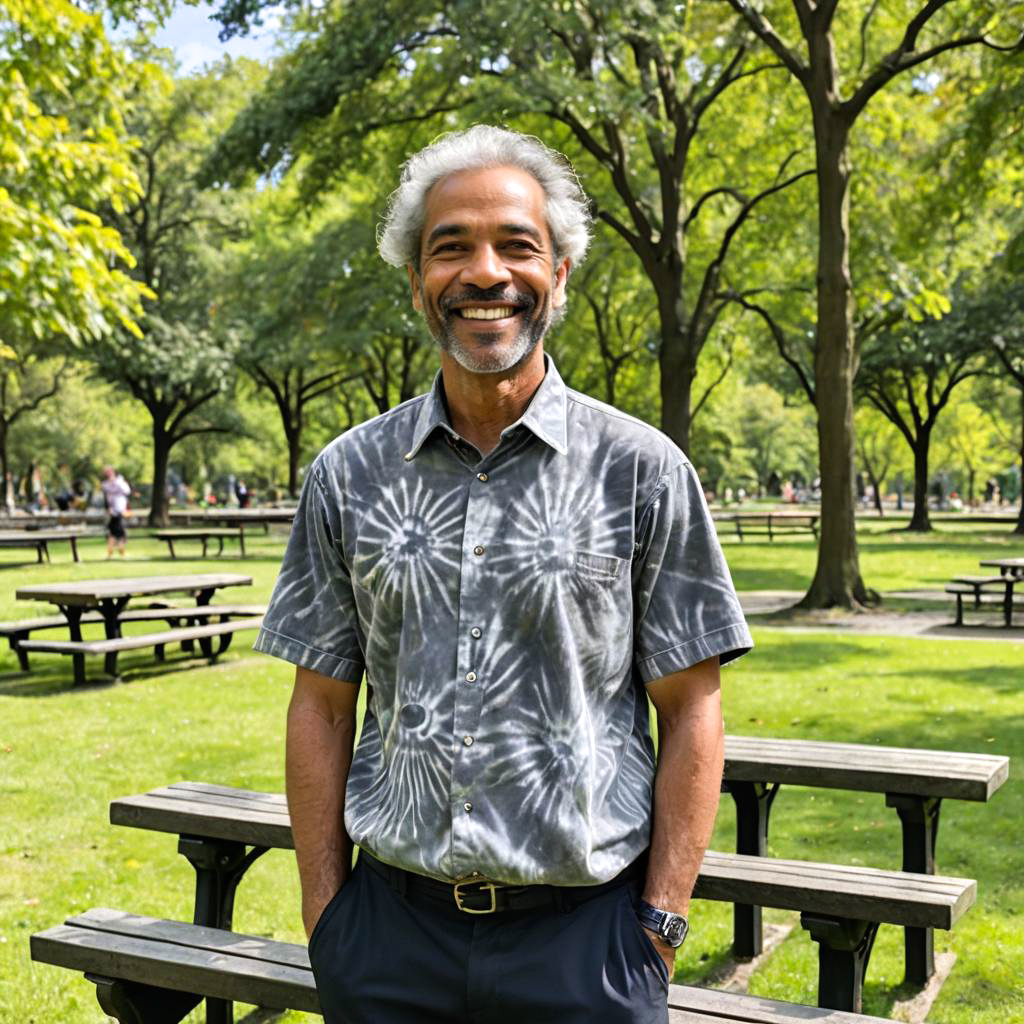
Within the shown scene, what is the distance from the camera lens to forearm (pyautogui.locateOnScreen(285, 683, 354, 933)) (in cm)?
245

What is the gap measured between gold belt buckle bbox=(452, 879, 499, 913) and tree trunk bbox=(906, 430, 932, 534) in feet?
122

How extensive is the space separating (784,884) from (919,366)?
37461 mm

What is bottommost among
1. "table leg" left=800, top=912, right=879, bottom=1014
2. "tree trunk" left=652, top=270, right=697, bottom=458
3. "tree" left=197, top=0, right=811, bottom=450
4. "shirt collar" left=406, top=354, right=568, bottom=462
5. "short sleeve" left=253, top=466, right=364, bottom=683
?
"table leg" left=800, top=912, right=879, bottom=1014

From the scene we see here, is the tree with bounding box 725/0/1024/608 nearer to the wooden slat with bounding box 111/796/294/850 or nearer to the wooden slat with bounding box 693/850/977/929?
the wooden slat with bounding box 693/850/977/929

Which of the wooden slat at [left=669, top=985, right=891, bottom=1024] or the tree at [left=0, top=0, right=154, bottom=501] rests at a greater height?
the tree at [left=0, top=0, right=154, bottom=501]

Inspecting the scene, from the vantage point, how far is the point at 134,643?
11.5 metres

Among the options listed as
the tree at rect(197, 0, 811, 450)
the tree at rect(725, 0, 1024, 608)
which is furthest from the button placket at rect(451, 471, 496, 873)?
the tree at rect(725, 0, 1024, 608)

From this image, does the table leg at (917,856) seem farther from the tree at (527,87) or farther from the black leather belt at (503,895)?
the tree at (527,87)

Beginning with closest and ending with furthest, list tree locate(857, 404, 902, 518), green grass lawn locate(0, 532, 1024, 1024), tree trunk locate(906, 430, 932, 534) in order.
Answer: green grass lawn locate(0, 532, 1024, 1024)
tree trunk locate(906, 430, 932, 534)
tree locate(857, 404, 902, 518)

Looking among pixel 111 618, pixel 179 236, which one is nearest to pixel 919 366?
pixel 179 236

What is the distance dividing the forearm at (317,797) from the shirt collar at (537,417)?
544 mm

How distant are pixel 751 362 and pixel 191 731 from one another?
39099mm

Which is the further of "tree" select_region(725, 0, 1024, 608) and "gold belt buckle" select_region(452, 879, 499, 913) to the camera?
"tree" select_region(725, 0, 1024, 608)

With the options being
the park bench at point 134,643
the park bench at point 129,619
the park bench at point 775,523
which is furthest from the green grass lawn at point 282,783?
the park bench at point 775,523
